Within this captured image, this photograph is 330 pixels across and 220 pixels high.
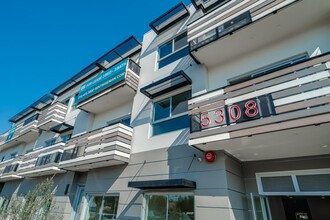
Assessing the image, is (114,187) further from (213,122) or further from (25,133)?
(25,133)

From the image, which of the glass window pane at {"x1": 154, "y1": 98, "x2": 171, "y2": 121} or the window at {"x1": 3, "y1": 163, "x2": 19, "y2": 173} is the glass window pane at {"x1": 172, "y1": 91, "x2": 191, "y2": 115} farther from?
the window at {"x1": 3, "y1": 163, "x2": 19, "y2": 173}

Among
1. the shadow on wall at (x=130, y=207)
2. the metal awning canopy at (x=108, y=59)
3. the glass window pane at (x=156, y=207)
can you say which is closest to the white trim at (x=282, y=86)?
the glass window pane at (x=156, y=207)

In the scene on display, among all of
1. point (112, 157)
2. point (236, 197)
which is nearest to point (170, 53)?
point (112, 157)

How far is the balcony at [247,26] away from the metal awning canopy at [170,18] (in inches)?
108

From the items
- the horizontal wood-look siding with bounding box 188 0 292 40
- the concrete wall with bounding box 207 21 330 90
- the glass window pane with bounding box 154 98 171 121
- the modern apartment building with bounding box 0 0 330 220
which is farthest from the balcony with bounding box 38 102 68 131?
the concrete wall with bounding box 207 21 330 90

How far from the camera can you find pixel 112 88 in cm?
986

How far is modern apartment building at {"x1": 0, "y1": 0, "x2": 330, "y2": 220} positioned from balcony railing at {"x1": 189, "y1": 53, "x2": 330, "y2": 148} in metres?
0.03

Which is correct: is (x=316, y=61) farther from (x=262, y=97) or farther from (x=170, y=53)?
(x=170, y=53)

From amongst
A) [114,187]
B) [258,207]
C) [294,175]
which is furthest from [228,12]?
[114,187]

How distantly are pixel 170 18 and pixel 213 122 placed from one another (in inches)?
297

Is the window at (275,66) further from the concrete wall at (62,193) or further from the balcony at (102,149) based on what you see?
the concrete wall at (62,193)

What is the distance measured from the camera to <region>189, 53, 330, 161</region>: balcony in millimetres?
4008

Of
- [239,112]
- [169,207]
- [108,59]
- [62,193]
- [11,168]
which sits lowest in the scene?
[169,207]

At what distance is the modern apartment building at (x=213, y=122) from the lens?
178 inches
